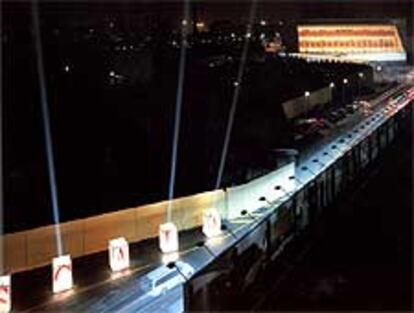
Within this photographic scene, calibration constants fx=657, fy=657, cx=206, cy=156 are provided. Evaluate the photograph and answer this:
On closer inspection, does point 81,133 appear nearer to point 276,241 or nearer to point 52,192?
point 52,192

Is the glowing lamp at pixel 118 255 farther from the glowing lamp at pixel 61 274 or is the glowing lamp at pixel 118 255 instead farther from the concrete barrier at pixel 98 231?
the glowing lamp at pixel 61 274

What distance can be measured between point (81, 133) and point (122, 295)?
Result: 7298 millimetres

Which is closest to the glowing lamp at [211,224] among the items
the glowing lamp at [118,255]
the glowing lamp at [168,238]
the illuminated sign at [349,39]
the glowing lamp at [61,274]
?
the glowing lamp at [168,238]

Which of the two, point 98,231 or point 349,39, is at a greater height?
point 349,39

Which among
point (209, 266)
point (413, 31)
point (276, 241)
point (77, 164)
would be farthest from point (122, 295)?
point (413, 31)

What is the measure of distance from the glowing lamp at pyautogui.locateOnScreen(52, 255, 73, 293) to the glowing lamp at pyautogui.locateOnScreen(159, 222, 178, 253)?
1.44 metres

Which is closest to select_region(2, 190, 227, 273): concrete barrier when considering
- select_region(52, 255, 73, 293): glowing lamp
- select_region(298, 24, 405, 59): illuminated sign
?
select_region(52, 255, 73, 293): glowing lamp

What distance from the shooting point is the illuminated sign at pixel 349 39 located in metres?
49.0

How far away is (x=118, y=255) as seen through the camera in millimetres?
7676

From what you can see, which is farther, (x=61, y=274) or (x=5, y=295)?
(x=61, y=274)

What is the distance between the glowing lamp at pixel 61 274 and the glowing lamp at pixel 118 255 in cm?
61

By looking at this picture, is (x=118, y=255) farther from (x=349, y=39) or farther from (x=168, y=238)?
(x=349, y=39)

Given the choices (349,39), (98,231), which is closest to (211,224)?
(98,231)

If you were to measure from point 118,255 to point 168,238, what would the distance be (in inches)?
32.7
